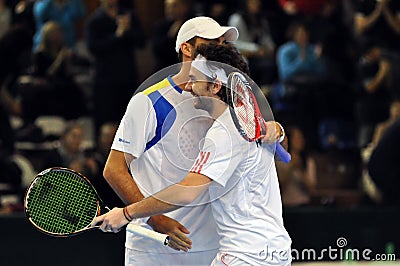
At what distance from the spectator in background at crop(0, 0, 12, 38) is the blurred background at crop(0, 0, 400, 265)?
0.5 inches

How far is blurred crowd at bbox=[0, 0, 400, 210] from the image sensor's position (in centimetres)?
891

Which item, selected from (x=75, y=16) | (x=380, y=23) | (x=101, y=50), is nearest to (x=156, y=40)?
(x=101, y=50)

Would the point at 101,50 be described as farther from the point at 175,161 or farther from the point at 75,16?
the point at 175,161

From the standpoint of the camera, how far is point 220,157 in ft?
15.3

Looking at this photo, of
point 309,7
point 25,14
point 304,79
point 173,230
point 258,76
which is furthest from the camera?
point 309,7

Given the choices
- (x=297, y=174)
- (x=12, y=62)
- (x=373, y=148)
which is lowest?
(x=297, y=174)

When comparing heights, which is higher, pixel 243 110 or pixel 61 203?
pixel 243 110

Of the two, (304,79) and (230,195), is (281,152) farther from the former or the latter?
(304,79)

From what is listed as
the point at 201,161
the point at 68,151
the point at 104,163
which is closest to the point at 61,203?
the point at 201,161

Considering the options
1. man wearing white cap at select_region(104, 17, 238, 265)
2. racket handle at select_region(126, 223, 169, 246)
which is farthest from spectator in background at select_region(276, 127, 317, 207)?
racket handle at select_region(126, 223, 169, 246)

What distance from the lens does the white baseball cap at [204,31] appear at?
5.21 m

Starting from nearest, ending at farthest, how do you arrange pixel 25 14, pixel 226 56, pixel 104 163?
pixel 226 56, pixel 104 163, pixel 25 14

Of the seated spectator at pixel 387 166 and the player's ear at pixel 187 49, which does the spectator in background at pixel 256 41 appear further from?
the player's ear at pixel 187 49

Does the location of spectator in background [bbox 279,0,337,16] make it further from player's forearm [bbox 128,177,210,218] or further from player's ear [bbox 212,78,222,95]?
player's forearm [bbox 128,177,210,218]
